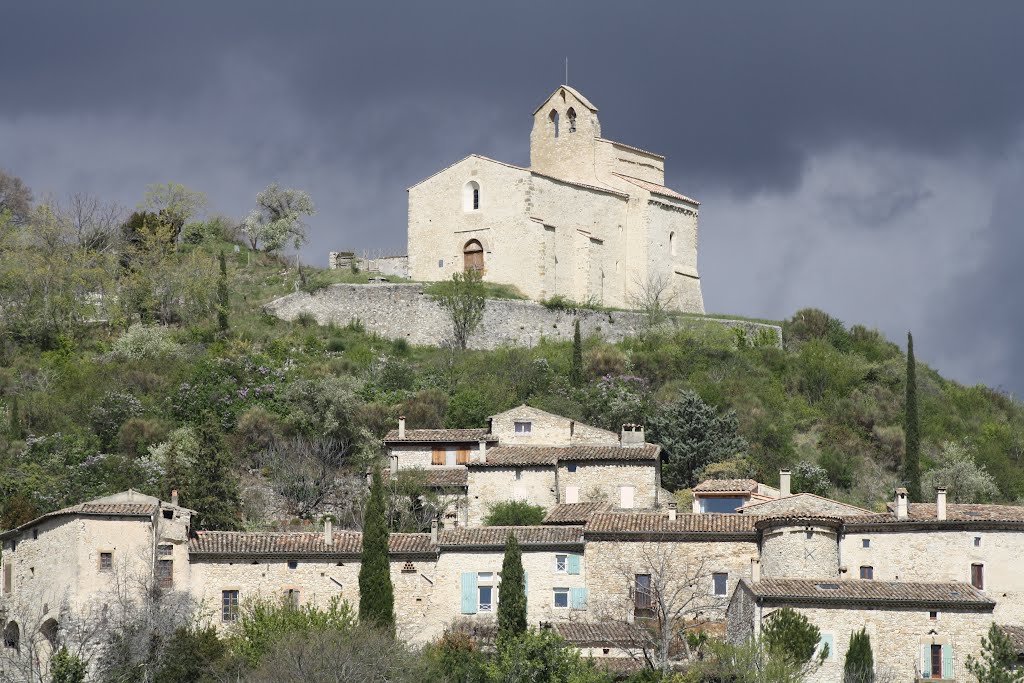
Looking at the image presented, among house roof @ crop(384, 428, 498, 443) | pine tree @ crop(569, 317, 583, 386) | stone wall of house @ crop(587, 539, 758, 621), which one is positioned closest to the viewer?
stone wall of house @ crop(587, 539, 758, 621)

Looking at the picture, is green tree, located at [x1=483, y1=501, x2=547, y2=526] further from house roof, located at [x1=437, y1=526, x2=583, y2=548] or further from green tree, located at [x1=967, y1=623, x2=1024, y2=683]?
green tree, located at [x1=967, y1=623, x2=1024, y2=683]

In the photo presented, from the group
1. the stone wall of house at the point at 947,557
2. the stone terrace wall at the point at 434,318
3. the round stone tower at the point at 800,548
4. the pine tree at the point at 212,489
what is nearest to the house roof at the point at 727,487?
the stone wall of house at the point at 947,557

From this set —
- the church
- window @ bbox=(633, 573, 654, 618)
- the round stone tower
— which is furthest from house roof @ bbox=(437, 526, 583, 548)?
the church

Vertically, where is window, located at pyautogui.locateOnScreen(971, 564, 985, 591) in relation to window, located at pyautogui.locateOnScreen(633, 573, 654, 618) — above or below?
above

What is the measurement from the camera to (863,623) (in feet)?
152

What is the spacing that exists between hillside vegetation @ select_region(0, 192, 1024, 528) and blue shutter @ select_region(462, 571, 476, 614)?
5.86 meters

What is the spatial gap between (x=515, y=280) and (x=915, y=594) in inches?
1399

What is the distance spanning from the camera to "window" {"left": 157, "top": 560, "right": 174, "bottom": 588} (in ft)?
165

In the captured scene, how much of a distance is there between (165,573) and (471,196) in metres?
34.4

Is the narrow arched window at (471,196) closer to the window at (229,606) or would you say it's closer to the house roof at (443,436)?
the house roof at (443,436)

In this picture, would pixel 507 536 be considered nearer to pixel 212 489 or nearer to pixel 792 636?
pixel 792 636

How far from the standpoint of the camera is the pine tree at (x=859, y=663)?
4556cm

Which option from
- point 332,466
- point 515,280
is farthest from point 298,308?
point 332,466

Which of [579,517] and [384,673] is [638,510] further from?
[384,673]
